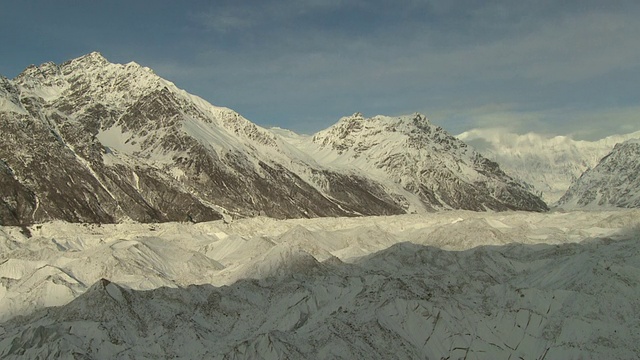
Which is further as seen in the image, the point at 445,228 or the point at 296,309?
the point at 445,228

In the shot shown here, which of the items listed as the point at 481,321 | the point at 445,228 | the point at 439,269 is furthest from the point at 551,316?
the point at 445,228

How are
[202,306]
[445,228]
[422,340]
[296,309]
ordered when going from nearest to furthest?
[422,340], [296,309], [202,306], [445,228]

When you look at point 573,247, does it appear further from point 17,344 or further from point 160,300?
point 17,344

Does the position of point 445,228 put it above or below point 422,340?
above

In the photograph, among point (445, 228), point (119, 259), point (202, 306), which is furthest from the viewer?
point (445, 228)

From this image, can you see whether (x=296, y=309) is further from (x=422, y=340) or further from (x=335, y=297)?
(x=422, y=340)

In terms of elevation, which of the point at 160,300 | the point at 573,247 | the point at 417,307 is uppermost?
the point at 573,247

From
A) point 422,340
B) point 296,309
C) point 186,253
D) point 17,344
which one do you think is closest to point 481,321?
point 422,340
